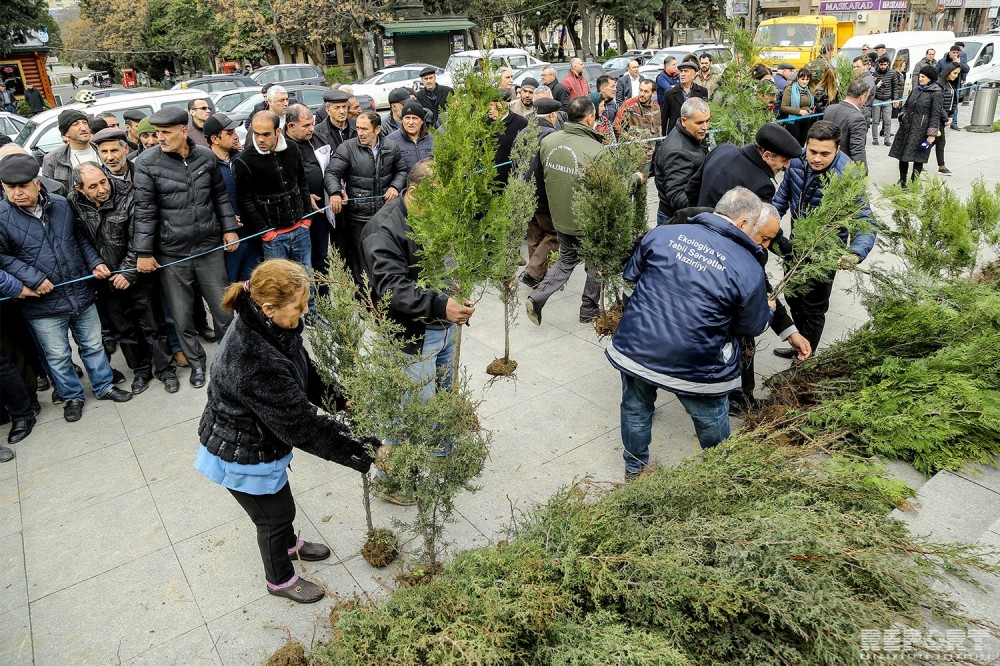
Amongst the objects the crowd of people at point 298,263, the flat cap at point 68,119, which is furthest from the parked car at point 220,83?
the flat cap at point 68,119

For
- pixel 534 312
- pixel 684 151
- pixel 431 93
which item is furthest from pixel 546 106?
pixel 431 93

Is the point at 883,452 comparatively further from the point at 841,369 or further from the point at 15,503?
the point at 15,503

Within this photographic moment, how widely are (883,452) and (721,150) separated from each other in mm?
2543

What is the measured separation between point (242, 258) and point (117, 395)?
5.41 ft

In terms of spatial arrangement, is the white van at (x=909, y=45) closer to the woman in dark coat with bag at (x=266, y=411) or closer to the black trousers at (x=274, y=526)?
the woman in dark coat with bag at (x=266, y=411)

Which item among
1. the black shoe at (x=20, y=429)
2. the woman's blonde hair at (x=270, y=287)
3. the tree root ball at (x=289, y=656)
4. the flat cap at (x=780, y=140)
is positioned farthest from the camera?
the black shoe at (x=20, y=429)

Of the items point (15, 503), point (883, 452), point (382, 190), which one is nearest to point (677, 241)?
point (883, 452)

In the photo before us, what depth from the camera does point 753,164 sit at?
16.9 feet

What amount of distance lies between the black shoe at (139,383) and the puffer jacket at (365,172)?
249cm

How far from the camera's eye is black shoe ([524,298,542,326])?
6.74m

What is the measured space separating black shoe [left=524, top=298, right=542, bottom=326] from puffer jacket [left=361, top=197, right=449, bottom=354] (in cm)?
258

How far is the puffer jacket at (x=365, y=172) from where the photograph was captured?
7.03m

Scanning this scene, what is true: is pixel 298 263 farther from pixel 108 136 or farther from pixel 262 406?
pixel 108 136

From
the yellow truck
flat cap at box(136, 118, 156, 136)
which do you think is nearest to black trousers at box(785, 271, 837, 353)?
flat cap at box(136, 118, 156, 136)
